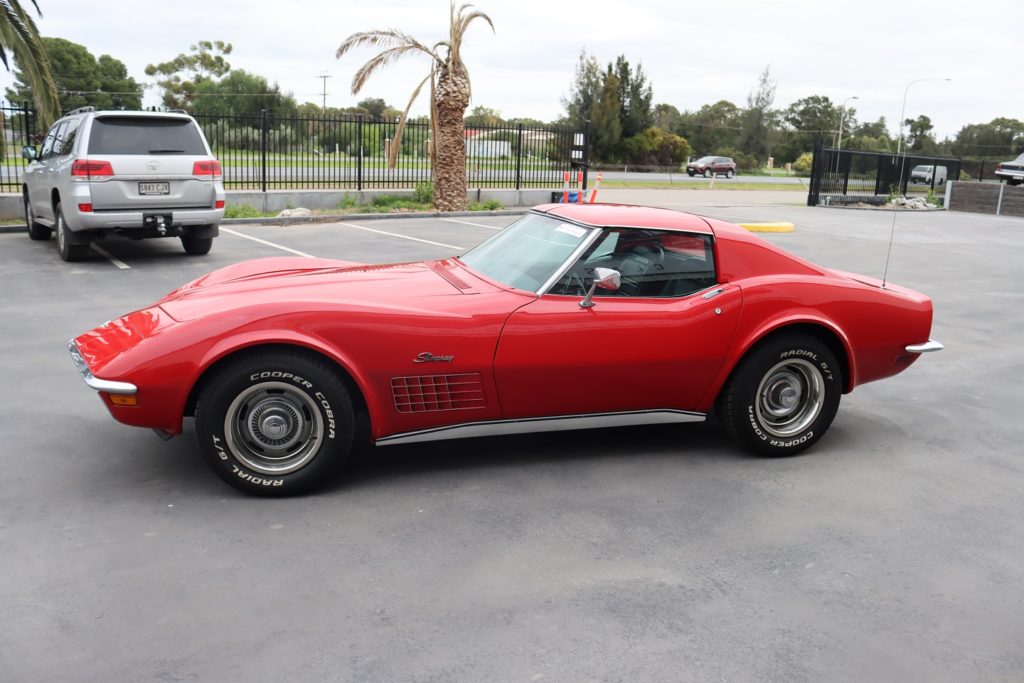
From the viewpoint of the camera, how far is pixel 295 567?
138 inches

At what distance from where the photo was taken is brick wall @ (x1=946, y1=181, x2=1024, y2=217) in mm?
27250

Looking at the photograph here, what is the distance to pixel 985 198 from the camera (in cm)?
2811

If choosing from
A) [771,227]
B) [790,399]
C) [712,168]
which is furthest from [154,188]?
[712,168]

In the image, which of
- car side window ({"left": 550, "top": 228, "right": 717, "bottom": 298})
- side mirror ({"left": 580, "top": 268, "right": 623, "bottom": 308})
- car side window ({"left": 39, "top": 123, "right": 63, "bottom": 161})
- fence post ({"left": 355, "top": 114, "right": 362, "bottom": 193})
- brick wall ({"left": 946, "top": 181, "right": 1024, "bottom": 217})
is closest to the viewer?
side mirror ({"left": 580, "top": 268, "right": 623, "bottom": 308})

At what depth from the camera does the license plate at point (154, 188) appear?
10.5 meters

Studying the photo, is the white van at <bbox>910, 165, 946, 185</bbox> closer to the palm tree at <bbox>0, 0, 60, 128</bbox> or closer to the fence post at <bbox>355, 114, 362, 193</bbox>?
the fence post at <bbox>355, 114, 362, 193</bbox>

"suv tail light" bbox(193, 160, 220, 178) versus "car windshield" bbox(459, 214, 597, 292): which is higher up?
"suv tail light" bbox(193, 160, 220, 178)

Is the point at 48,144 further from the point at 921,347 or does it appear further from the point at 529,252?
the point at 921,347

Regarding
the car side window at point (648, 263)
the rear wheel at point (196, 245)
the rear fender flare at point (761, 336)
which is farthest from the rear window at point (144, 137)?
the rear fender flare at point (761, 336)

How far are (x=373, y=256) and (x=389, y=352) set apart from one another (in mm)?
8476

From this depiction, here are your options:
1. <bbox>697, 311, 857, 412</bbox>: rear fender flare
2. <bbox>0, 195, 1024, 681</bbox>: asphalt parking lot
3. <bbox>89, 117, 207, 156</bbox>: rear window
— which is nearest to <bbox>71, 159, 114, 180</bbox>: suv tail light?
<bbox>89, 117, 207, 156</bbox>: rear window

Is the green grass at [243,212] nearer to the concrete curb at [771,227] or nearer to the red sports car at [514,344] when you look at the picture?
the concrete curb at [771,227]

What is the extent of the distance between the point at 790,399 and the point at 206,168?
8471mm

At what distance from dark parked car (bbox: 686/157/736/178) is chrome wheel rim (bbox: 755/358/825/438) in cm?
4947
